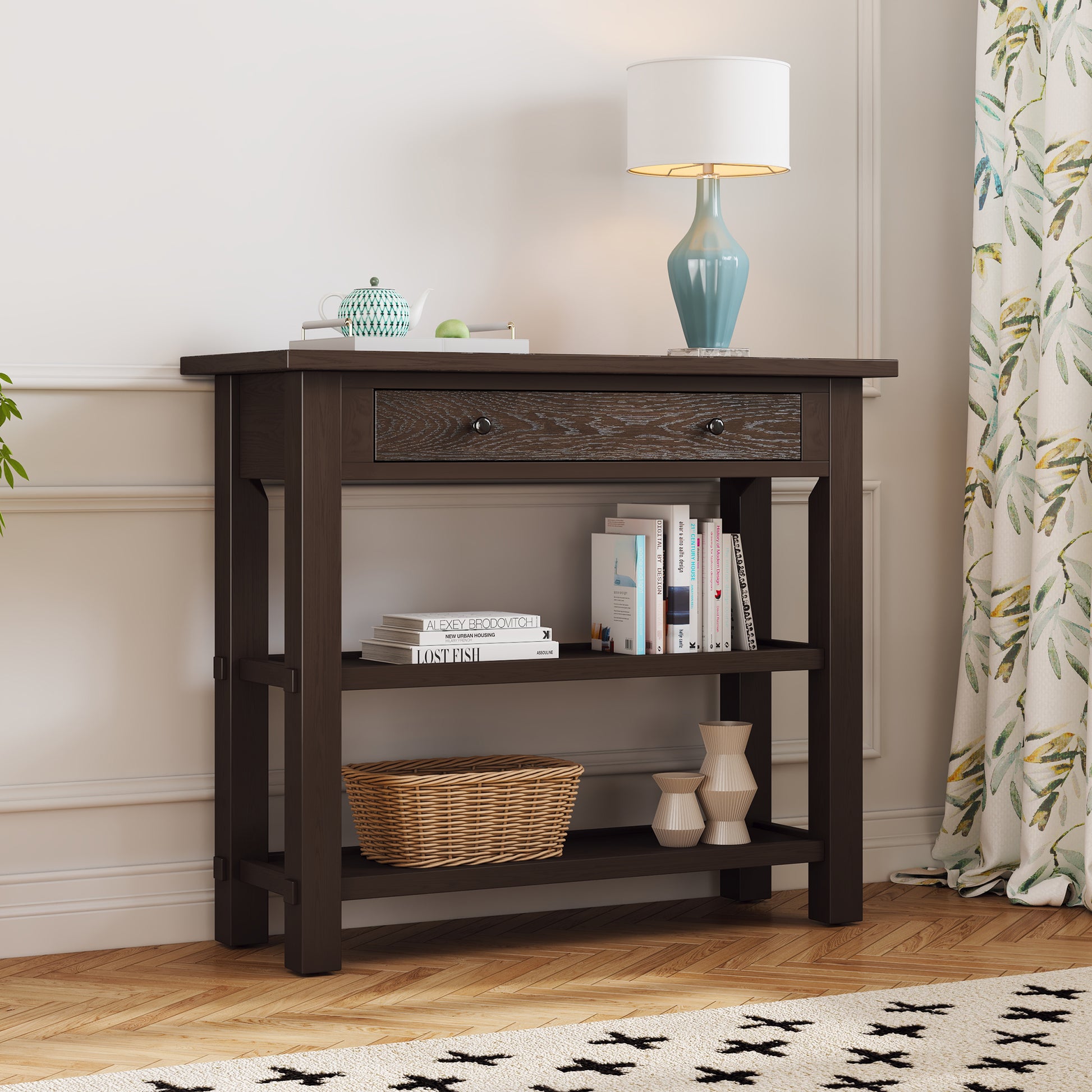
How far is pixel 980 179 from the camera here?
3.06 metres

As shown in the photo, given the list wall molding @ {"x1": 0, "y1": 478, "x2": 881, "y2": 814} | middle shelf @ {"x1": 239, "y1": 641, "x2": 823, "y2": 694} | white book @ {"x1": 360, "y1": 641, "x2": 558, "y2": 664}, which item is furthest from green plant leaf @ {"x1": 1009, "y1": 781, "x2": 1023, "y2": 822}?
white book @ {"x1": 360, "y1": 641, "x2": 558, "y2": 664}

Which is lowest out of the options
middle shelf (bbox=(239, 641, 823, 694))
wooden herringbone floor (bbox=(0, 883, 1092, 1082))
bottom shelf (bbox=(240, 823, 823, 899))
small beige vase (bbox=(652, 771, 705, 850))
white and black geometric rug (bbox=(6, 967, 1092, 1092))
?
wooden herringbone floor (bbox=(0, 883, 1092, 1082))

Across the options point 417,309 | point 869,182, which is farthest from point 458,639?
point 869,182

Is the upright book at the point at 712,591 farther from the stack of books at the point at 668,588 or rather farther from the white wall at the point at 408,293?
the white wall at the point at 408,293

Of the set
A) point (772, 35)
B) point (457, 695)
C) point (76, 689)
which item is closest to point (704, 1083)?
point (457, 695)

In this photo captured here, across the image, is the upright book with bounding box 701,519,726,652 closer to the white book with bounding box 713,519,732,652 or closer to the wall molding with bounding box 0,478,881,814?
the white book with bounding box 713,519,732,652

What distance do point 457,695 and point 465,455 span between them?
0.58 m

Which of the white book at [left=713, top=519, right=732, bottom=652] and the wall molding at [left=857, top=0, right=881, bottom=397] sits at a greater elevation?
the wall molding at [left=857, top=0, right=881, bottom=397]

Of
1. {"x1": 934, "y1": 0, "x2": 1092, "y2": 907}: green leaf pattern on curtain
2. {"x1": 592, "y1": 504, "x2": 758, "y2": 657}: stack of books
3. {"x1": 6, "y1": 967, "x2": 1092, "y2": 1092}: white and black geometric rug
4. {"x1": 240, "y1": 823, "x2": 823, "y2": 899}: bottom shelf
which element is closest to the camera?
{"x1": 6, "y1": 967, "x2": 1092, "y2": 1092}: white and black geometric rug

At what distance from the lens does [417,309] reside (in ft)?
8.71

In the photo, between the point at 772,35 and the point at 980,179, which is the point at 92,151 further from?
the point at 980,179

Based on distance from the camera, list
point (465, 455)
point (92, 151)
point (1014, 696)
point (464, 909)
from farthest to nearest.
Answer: point (1014, 696)
point (464, 909)
point (92, 151)
point (465, 455)

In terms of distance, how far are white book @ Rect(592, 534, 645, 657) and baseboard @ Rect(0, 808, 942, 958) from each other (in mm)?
503

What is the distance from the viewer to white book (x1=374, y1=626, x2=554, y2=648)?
8.09ft
